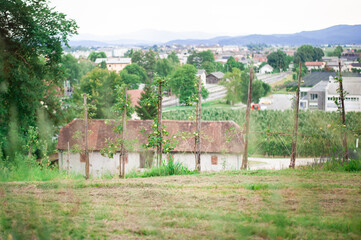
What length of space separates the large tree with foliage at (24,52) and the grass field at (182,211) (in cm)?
828

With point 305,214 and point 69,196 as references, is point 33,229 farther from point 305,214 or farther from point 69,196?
point 305,214

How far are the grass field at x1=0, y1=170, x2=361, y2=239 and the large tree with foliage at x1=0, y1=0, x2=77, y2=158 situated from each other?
8284mm

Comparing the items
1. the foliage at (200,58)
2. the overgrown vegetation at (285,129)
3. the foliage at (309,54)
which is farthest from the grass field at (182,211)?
the foliage at (200,58)

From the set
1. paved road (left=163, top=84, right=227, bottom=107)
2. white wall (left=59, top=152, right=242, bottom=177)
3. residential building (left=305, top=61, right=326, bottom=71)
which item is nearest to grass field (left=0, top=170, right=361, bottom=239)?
white wall (left=59, top=152, right=242, bottom=177)

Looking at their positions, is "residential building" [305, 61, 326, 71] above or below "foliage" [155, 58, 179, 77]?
below

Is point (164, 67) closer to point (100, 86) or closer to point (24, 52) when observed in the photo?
point (100, 86)

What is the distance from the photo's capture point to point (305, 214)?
338 cm

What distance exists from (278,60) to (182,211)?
133 ft

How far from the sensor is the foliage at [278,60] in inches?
1470

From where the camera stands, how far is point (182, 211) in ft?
11.8

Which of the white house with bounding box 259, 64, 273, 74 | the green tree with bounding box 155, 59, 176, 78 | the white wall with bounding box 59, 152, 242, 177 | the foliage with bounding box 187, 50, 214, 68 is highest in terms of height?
the foliage with bounding box 187, 50, 214, 68

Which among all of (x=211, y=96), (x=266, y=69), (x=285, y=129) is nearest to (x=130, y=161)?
(x=285, y=129)

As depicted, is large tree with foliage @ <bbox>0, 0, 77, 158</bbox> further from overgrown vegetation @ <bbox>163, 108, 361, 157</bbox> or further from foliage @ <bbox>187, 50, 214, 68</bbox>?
foliage @ <bbox>187, 50, 214, 68</bbox>

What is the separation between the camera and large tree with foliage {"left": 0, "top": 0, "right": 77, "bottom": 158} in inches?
474
